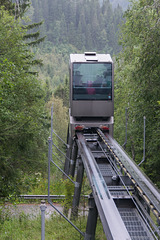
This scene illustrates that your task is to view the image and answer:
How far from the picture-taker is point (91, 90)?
1452 cm

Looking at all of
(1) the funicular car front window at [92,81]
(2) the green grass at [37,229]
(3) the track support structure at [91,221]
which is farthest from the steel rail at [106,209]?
(1) the funicular car front window at [92,81]

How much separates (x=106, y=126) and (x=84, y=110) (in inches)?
39.4

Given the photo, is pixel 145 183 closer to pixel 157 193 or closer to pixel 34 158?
pixel 157 193

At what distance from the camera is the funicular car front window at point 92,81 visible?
47.3 ft

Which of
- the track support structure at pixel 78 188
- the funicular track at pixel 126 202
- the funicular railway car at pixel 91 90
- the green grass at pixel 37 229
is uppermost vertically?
the funicular railway car at pixel 91 90

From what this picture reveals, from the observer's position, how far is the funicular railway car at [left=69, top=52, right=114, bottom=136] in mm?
14422

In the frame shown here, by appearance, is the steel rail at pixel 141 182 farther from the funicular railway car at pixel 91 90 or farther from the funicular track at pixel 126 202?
the funicular railway car at pixel 91 90

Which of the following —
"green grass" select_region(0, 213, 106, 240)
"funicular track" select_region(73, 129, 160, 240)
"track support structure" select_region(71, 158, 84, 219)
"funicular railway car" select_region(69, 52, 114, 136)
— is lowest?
"green grass" select_region(0, 213, 106, 240)

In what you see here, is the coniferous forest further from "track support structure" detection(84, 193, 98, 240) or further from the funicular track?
"track support structure" detection(84, 193, 98, 240)

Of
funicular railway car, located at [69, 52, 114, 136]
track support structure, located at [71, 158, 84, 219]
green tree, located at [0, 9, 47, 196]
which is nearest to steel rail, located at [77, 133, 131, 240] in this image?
track support structure, located at [71, 158, 84, 219]

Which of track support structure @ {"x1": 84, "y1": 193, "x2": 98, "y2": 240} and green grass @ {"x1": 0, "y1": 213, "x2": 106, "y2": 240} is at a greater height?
track support structure @ {"x1": 84, "y1": 193, "x2": 98, "y2": 240}

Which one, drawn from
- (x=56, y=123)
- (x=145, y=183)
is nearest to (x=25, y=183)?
(x=145, y=183)

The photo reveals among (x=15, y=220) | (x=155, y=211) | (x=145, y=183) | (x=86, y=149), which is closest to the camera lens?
(x=155, y=211)

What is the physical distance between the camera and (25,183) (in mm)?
15305
